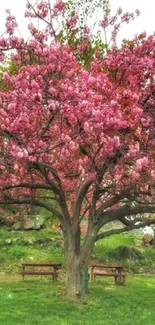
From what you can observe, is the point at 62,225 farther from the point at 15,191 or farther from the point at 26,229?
the point at 26,229

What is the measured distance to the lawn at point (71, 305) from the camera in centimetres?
1204

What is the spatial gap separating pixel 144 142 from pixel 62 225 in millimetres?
4187

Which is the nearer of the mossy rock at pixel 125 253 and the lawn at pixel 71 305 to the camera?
the lawn at pixel 71 305

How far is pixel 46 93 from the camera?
37.2 ft

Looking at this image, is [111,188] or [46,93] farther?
[111,188]

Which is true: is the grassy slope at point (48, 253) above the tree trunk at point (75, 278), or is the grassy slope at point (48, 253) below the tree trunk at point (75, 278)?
above

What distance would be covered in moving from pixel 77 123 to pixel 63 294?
5.82 m

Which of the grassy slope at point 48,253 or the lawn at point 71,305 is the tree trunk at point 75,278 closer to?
the lawn at point 71,305

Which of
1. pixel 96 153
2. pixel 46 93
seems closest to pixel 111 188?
pixel 96 153

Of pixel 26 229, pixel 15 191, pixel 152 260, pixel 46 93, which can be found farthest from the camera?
pixel 26 229

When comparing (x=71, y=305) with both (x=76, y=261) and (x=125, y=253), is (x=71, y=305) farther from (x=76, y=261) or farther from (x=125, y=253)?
(x=125, y=253)

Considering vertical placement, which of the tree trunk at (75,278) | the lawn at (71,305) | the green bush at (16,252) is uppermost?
the green bush at (16,252)

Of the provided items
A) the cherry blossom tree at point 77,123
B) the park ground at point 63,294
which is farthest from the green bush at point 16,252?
the cherry blossom tree at point 77,123

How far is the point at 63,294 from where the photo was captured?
47.9 ft
